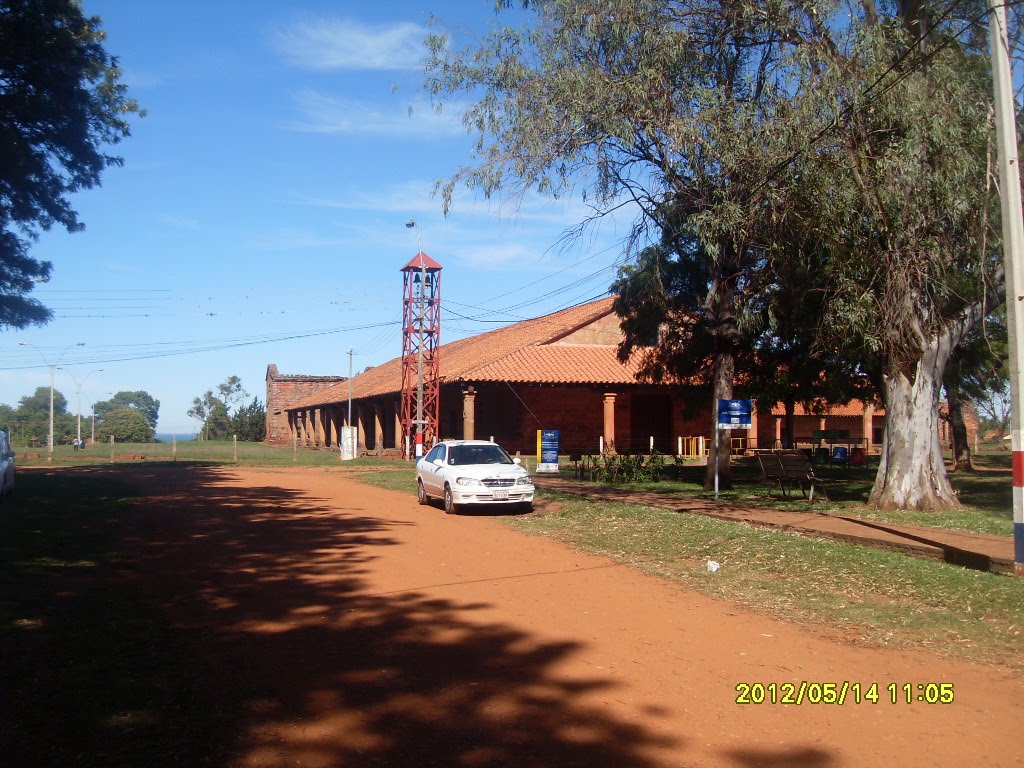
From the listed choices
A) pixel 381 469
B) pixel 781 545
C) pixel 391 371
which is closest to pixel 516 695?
pixel 781 545

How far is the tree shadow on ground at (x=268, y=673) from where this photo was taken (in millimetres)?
4996

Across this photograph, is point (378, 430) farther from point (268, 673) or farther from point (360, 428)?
point (268, 673)

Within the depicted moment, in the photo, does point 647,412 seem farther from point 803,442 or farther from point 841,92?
point 841,92

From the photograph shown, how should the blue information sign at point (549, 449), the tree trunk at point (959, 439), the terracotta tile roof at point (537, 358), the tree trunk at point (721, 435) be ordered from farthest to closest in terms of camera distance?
the terracotta tile roof at point (537, 358)
the tree trunk at point (959, 439)
the blue information sign at point (549, 449)
the tree trunk at point (721, 435)

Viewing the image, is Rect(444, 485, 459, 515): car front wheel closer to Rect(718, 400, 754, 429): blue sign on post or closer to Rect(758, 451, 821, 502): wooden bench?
Rect(718, 400, 754, 429): blue sign on post

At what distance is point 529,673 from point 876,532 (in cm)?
890

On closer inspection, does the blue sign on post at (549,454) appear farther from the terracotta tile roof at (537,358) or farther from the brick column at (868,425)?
the brick column at (868,425)

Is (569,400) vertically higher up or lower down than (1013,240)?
lower down

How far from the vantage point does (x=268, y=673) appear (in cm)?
643

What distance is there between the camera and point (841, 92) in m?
15.3

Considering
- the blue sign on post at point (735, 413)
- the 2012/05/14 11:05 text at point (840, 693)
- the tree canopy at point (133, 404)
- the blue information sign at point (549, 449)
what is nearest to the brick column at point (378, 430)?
the blue information sign at point (549, 449)

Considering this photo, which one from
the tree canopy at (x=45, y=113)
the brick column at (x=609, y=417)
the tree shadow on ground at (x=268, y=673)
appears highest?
the tree canopy at (x=45, y=113)

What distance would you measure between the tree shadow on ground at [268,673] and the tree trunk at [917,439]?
1072 cm

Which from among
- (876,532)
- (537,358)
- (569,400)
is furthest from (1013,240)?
(569,400)
